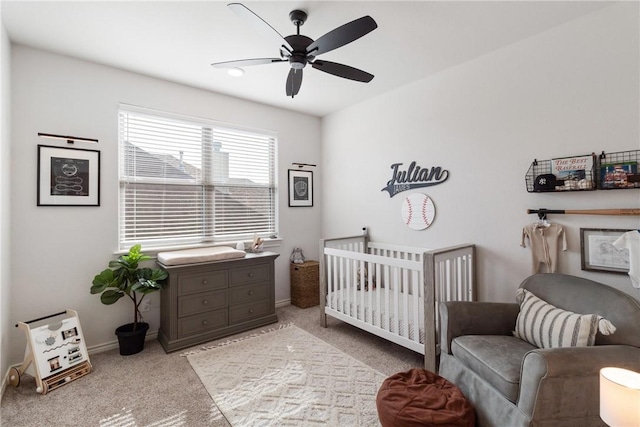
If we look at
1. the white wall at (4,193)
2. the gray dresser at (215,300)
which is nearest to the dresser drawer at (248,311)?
the gray dresser at (215,300)

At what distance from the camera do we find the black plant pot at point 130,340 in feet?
8.43

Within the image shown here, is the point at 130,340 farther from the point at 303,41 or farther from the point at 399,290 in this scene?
the point at 303,41

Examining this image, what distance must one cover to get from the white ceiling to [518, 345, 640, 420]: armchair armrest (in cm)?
210

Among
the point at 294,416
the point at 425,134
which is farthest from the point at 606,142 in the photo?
the point at 294,416

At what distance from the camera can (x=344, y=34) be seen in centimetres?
168

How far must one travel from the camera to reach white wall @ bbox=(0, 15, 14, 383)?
2033mm

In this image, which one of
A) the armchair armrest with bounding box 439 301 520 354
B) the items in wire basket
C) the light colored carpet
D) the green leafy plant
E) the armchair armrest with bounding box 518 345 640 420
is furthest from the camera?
the items in wire basket

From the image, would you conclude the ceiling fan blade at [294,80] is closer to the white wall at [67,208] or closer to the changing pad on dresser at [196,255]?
the white wall at [67,208]

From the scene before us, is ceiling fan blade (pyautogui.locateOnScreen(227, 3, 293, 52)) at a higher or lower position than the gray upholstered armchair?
higher

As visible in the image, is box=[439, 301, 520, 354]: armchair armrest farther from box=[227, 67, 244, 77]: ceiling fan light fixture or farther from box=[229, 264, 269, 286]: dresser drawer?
box=[227, 67, 244, 77]: ceiling fan light fixture

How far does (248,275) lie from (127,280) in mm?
1080

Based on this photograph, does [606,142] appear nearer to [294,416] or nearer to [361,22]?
[361,22]

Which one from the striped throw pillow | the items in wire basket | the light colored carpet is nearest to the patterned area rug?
the light colored carpet

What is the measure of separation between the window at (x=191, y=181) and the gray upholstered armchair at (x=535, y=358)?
2.58 m
